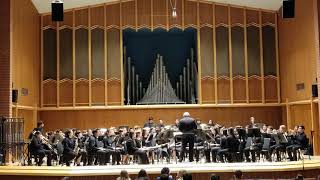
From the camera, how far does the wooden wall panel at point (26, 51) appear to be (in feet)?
54.0

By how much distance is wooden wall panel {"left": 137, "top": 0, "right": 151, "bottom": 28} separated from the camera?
1970cm

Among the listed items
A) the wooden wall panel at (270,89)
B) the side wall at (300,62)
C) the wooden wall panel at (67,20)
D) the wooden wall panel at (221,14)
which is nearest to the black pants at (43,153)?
the wooden wall panel at (67,20)

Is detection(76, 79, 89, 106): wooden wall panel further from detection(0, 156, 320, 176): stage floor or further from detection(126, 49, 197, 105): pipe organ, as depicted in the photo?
detection(0, 156, 320, 176): stage floor

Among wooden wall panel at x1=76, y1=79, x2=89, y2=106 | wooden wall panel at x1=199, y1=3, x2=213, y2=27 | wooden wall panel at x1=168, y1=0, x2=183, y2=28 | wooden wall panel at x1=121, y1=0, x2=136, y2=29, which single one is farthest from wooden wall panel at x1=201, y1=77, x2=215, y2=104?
wooden wall panel at x1=76, y1=79, x2=89, y2=106

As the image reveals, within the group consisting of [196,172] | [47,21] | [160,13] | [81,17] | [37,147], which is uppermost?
[160,13]

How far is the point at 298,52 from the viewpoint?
17688 mm

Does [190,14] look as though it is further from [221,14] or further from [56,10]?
[56,10]

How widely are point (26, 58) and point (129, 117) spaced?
4.48 meters

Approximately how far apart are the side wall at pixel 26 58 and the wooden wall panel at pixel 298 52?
949 cm

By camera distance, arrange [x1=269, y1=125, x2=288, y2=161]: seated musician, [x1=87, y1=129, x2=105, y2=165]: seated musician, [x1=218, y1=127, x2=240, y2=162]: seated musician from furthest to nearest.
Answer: [x1=269, y1=125, x2=288, y2=161]: seated musician, [x1=87, y1=129, x2=105, y2=165]: seated musician, [x1=218, y1=127, x2=240, y2=162]: seated musician

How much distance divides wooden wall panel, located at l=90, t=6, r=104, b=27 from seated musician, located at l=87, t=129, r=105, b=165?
24.2 feet

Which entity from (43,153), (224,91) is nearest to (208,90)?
(224,91)

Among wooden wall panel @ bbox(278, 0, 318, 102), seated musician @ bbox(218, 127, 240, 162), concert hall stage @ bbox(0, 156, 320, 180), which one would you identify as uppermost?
wooden wall panel @ bbox(278, 0, 318, 102)

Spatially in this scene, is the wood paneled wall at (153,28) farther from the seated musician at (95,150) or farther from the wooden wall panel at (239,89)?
the seated musician at (95,150)
